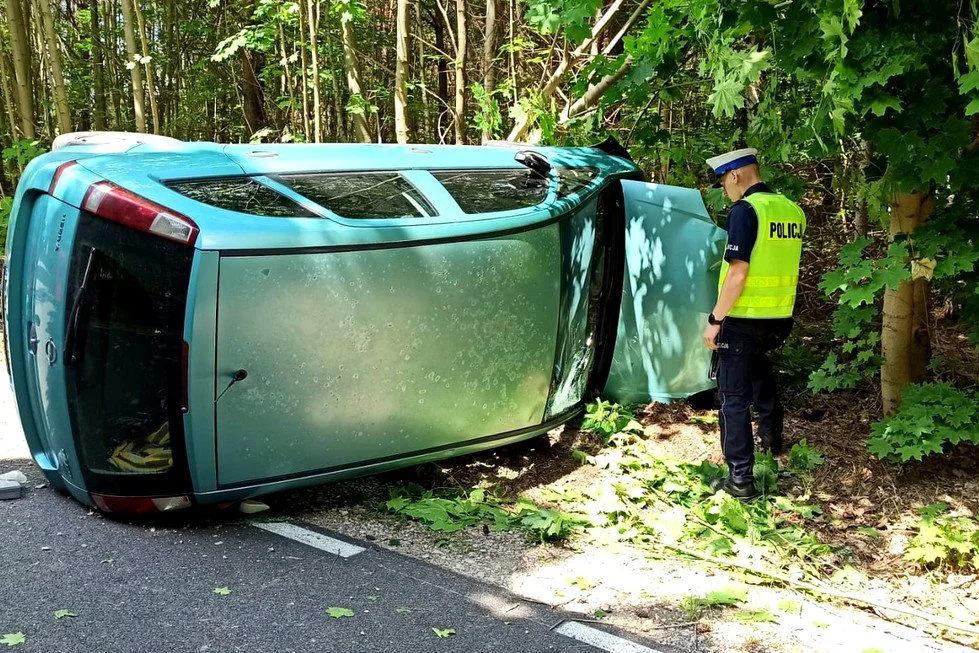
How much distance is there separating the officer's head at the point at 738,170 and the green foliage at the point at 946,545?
1.98 metres

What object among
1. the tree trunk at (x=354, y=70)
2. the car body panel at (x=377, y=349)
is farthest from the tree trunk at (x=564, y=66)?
the car body panel at (x=377, y=349)

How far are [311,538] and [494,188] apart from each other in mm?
2145

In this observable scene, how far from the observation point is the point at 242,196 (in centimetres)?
422

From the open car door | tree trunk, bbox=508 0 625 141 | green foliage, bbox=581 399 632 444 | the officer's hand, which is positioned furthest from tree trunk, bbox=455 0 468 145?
the officer's hand

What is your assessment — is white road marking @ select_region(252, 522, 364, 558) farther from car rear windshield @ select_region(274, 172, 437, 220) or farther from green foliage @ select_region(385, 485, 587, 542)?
car rear windshield @ select_region(274, 172, 437, 220)

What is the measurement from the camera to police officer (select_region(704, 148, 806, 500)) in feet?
15.8

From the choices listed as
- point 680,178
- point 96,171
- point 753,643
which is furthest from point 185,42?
point 753,643

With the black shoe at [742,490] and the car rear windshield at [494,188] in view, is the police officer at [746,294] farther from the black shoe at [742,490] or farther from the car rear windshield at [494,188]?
the car rear windshield at [494,188]

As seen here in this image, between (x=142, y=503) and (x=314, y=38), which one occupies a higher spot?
(x=314, y=38)

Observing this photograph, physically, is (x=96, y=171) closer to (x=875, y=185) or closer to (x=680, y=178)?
(x=875, y=185)

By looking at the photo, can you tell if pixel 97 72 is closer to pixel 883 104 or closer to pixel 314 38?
pixel 314 38

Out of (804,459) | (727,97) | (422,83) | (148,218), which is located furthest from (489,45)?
(148,218)

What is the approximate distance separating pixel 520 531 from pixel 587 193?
6.81 ft

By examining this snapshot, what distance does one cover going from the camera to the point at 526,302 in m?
5.00
